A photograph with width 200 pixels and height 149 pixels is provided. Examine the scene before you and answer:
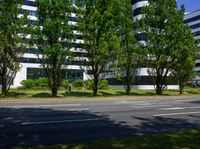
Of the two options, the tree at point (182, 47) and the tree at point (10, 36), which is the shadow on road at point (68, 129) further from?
the tree at point (182, 47)

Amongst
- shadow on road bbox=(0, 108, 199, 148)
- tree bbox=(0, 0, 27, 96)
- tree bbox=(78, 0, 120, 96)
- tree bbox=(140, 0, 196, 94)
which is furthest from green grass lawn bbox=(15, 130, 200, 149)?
tree bbox=(140, 0, 196, 94)

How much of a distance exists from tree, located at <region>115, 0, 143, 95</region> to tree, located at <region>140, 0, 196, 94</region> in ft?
6.44

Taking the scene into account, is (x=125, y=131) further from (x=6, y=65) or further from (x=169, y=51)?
(x=169, y=51)

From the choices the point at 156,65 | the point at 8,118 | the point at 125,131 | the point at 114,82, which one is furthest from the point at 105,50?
the point at 114,82

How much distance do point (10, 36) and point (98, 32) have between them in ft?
32.6

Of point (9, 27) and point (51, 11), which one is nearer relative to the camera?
point (9, 27)

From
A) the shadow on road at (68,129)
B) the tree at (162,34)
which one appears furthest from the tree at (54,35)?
the shadow on road at (68,129)

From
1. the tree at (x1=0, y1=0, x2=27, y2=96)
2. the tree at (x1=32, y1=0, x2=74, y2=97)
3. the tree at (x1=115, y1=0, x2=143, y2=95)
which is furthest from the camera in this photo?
the tree at (x1=115, y1=0, x2=143, y2=95)

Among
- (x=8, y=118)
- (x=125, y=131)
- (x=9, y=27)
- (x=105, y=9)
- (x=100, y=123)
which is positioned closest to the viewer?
(x=125, y=131)

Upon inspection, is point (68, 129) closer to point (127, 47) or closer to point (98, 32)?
point (98, 32)

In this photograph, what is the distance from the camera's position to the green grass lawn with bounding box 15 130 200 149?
8.34 meters

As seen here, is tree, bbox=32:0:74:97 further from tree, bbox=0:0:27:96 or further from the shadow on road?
the shadow on road

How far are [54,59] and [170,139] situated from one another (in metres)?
25.0

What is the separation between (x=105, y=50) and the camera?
34.2 m
